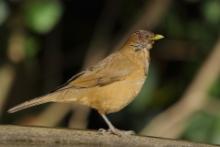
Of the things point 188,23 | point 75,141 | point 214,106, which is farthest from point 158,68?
point 75,141

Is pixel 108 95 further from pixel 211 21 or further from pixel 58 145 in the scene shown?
pixel 58 145

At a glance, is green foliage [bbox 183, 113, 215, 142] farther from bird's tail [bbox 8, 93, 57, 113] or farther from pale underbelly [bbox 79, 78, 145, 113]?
bird's tail [bbox 8, 93, 57, 113]

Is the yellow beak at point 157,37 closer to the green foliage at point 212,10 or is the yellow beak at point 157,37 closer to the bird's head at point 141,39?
the bird's head at point 141,39

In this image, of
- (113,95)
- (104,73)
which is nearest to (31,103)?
(113,95)

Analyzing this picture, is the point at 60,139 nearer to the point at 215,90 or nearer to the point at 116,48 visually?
the point at 215,90

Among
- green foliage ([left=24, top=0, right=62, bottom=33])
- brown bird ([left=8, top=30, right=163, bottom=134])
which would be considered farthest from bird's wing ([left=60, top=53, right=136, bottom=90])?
green foliage ([left=24, top=0, right=62, bottom=33])

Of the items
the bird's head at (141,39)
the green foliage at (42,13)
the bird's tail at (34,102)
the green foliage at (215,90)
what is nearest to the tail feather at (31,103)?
the bird's tail at (34,102)

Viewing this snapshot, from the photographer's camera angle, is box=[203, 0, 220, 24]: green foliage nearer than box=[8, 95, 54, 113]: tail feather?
No
